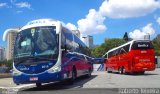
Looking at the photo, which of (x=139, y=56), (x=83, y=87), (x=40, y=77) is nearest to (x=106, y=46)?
(x=139, y=56)

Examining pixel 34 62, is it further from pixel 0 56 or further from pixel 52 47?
pixel 0 56

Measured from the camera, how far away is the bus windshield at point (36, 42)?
17.0 meters

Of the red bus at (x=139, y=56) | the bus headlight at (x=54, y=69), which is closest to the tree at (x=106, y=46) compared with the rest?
the red bus at (x=139, y=56)

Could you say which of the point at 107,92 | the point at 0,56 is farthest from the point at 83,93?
the point at 0,56

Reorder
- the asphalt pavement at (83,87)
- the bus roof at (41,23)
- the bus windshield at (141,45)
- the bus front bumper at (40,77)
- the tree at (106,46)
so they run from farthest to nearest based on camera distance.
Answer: the tree at (106,46) < the bus windshield at (141,45) < the bus roof at (41,23) < the bus front bumper at (40,77) < the asphalt pavement at (83,87)

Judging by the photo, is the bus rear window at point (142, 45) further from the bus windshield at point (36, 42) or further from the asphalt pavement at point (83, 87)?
the bus windshield at point (36, 42)

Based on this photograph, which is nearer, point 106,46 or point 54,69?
point 54,69

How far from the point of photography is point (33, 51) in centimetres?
1708

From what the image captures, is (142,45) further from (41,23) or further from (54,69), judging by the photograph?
(54,69)

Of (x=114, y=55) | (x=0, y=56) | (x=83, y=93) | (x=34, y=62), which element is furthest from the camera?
(x=0, y=56)

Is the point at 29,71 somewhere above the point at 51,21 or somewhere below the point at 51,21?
below

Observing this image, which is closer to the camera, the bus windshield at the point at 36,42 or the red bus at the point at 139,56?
the bus windshield at the point at 36,42

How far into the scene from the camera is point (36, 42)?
17.2m

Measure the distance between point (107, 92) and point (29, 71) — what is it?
14.7 feet
